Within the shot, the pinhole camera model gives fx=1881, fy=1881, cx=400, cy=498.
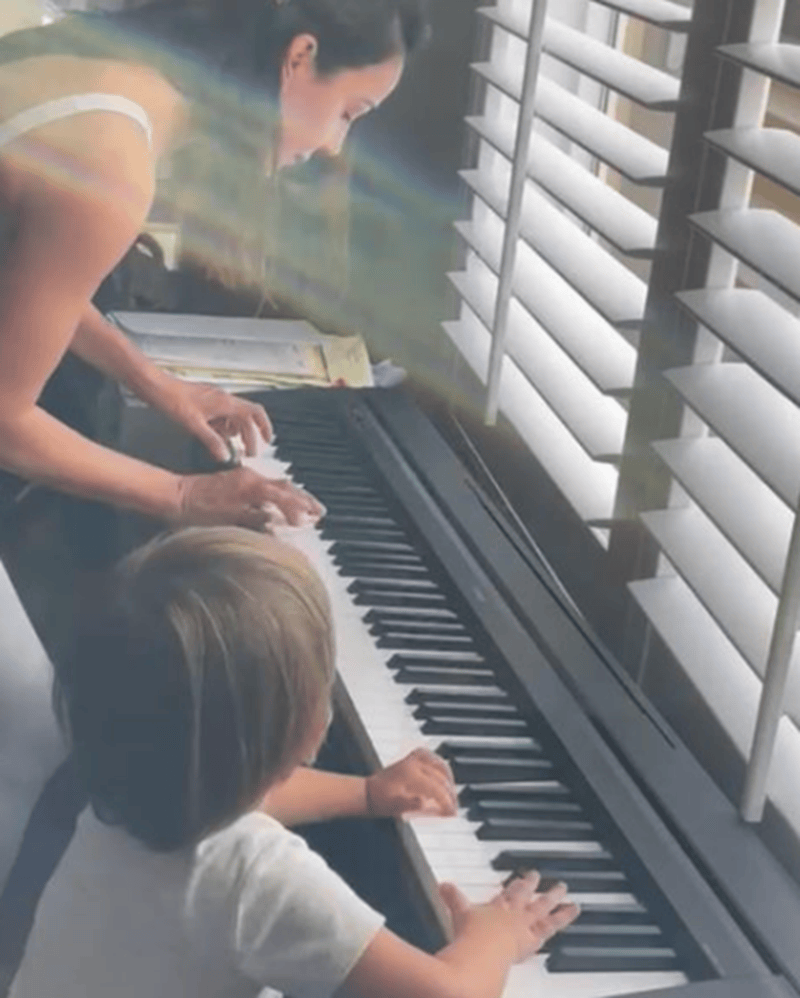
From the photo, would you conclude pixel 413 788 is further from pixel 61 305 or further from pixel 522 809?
pixel 61 305

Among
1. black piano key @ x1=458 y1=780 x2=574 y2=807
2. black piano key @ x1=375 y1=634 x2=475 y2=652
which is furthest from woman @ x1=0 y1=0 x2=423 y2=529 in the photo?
black piano key @ x1=458 y1=780 x2=574 y2=807

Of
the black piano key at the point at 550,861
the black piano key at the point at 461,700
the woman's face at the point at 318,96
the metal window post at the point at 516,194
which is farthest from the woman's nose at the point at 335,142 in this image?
the black piano key at the point at 550,861

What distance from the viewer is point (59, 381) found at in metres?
0.98

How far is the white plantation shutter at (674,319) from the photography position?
2.78ft

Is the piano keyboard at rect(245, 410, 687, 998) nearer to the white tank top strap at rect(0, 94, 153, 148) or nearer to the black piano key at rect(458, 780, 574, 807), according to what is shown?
the black piano key at rect(458, 780, 574, 807)

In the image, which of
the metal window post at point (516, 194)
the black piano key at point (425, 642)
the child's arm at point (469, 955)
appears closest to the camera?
the child's arm at point (469, 955)

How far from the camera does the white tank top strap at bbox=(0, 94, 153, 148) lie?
895 mm

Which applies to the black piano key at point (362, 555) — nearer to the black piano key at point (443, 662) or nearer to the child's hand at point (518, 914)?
the black piano key at point (443, 662)

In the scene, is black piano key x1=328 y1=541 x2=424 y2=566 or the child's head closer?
the child's head

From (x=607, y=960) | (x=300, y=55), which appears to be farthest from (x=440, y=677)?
(x=300, y=55)

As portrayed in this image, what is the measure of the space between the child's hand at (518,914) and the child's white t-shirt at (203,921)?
0.12 feet

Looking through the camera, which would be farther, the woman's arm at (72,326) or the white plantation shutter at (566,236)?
the white plantation shutter at (566,236)

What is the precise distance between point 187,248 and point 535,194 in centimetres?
23

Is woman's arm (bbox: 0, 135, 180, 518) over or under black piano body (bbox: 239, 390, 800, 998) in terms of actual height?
over
